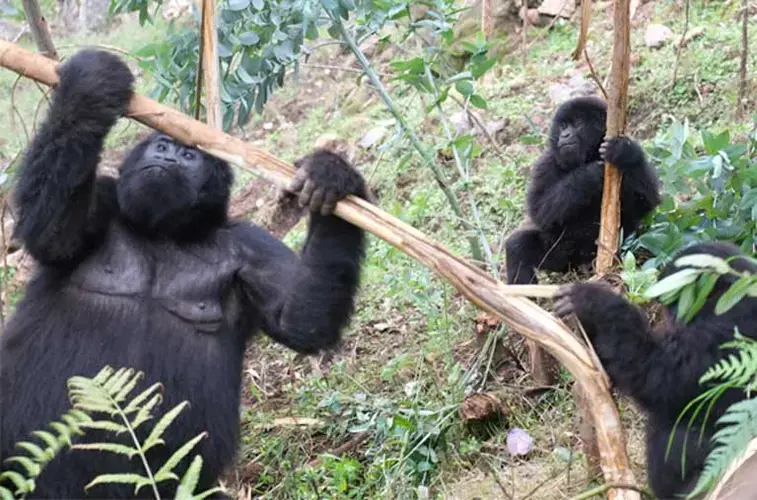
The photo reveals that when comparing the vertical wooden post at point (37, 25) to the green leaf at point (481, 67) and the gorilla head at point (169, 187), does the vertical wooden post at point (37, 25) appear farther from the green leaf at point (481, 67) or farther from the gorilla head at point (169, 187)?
the green leaf at point (481, 67)

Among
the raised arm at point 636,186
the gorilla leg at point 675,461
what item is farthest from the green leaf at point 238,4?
the gorilla leg at point 675,461

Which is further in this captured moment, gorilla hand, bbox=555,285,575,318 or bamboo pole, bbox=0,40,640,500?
gorilla hand, bbox=555,285,575,318

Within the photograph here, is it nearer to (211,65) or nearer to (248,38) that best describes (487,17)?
(248,38)

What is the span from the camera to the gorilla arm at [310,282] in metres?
4.18

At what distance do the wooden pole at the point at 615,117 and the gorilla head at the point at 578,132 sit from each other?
58.2 inches

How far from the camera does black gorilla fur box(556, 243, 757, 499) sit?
3.74 m

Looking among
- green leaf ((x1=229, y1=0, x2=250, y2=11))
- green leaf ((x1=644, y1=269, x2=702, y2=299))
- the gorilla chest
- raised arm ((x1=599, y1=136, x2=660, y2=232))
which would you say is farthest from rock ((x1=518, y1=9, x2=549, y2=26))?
green leaf ((x1=644, y1=269, x2=702, y2=299))

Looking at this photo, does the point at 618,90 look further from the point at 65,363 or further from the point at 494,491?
the point at 65,363

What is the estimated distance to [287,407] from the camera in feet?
19.4

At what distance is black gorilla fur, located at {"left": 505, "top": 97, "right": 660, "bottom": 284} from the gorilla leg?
2.43m

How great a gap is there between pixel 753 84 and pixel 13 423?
6.00 metres

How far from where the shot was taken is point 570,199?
6445mm

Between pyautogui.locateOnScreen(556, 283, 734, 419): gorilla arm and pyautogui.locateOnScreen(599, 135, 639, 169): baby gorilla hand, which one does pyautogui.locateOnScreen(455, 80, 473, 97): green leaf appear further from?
pyautogui.locateOnScreen(556, 283, 734, 419): gorilla arm

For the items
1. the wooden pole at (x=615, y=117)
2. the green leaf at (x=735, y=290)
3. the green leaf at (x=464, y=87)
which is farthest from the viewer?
the green leaf at (x=464, y=87)
